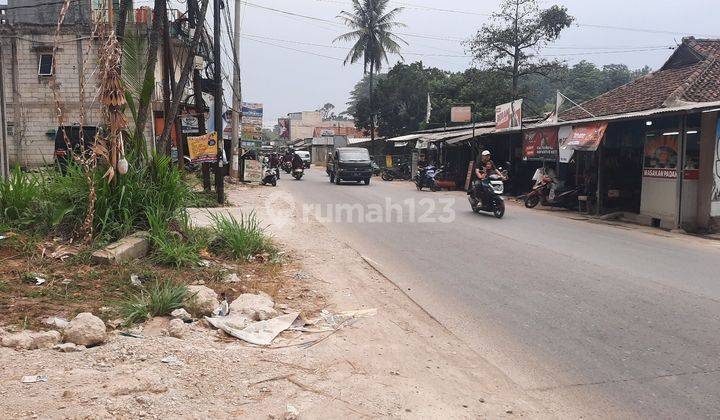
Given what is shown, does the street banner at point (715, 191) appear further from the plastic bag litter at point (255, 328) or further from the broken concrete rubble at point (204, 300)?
the broken concrete rubble at point (204, 300)

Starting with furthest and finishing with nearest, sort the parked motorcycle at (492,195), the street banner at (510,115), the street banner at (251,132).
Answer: the street banner at (251,132)
the street banner at (510,115)
the parked motorcycle at (492,195)

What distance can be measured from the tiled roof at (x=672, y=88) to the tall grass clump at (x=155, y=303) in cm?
1310

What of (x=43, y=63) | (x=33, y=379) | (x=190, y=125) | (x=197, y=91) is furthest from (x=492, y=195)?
(x=43, y=63)

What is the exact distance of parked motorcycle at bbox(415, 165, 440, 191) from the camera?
2588 centimetres

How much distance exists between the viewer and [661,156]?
45.8 feet

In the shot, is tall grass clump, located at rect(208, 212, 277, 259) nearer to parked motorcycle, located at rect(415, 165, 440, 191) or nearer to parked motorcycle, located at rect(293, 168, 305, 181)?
parked motorcycle, located at rect(415, 165, 440, 191)

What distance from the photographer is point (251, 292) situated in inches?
243

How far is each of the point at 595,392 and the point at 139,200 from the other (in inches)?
227

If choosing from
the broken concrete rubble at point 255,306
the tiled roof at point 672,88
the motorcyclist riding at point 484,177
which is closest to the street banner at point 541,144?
the tiled roof at point 672,88

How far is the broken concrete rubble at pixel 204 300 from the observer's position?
5238 millimetres

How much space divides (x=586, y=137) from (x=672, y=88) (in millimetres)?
2747

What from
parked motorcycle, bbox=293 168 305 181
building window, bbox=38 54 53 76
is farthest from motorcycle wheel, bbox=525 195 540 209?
building window, bbox=38 54 53 76

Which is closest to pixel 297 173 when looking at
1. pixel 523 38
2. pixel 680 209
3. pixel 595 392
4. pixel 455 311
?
pixel 523 38

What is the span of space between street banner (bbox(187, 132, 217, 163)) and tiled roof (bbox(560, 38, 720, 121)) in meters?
11.2
